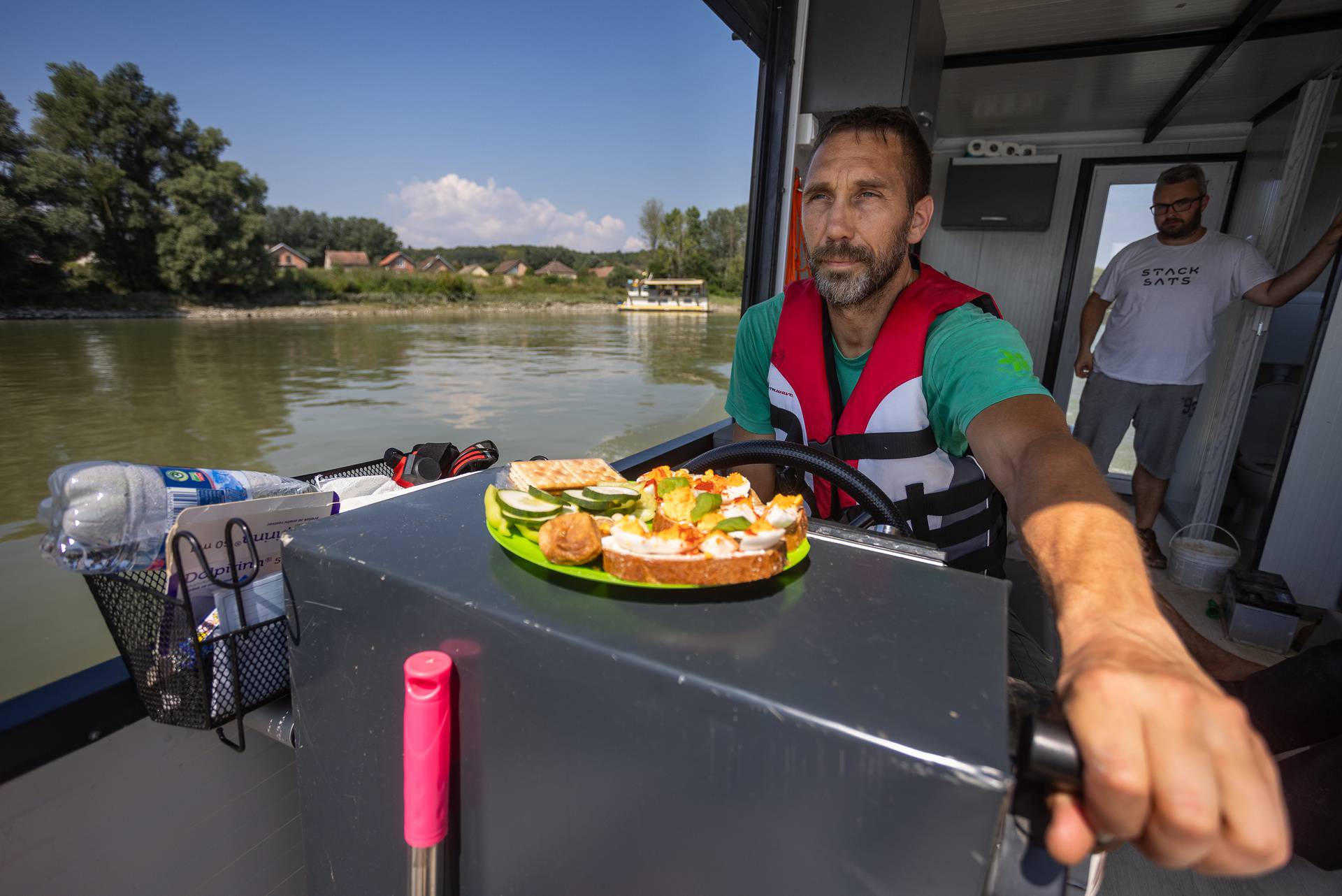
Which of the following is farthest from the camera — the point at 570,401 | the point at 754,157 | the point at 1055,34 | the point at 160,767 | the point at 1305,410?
the point at 570,401

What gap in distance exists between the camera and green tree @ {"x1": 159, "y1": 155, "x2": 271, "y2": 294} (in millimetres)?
6324

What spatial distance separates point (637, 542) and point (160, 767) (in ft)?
3.01

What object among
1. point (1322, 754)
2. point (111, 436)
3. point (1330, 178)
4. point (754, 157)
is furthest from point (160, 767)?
point (1330, 178)

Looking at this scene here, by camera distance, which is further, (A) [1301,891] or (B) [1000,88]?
(B) [1000,88]

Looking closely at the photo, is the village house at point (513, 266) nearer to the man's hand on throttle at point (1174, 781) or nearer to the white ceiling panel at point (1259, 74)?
the white ceiling panel at point (1259, 74)

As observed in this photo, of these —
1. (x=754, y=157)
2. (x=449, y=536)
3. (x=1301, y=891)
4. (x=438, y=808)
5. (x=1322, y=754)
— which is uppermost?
(x=754, y=157)

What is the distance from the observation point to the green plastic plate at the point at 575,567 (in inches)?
22.8

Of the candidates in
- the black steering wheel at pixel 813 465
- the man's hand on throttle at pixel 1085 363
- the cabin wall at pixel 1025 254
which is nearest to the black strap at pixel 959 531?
the black steering wheel at pixel 813 465

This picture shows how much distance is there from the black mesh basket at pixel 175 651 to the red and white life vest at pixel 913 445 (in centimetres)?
113

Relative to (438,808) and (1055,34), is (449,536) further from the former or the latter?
(1055,34)

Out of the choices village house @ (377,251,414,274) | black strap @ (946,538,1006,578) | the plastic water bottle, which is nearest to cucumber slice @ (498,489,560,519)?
the plastic water bottle

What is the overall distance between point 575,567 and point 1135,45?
4441mm

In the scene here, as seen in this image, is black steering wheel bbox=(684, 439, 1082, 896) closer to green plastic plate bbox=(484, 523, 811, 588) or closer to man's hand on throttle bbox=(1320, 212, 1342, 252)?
green plastic plate bbox=(484, 523, 811, 588)

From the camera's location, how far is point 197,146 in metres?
6.39
